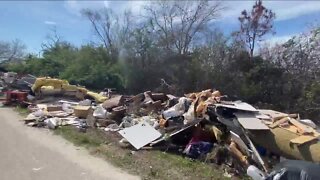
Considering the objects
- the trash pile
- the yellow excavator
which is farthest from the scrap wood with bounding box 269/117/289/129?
the yellow excavator

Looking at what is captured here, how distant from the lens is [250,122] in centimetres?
770

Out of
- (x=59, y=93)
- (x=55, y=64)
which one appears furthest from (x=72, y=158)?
(x=55, y=64)

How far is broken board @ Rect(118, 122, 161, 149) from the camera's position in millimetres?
8625

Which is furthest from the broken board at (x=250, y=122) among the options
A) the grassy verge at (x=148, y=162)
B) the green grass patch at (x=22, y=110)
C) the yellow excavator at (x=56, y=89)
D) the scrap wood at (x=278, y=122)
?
the yellow excavator at (x=56, y=89)

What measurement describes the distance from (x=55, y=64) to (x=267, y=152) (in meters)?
28.9

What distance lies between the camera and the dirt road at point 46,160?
6.60 meters

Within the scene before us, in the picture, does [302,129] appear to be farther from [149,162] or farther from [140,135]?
[140,135]

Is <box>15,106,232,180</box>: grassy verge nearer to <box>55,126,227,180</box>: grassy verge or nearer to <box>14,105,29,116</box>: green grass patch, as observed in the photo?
<box>55,126,227,180</box>: grassy verge

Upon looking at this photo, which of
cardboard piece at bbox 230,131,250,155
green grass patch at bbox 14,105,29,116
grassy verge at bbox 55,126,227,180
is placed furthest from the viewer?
green grass patch at bbox 14,105,29,116

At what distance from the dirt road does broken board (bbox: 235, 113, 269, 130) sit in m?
2.79

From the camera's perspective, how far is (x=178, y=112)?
33.9ft

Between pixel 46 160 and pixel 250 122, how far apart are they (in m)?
4.67

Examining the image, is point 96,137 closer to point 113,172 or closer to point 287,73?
point 113,172

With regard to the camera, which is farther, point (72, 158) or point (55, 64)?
point (55, 64)
